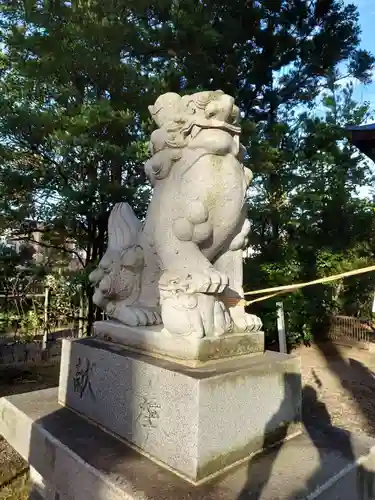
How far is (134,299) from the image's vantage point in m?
2.13

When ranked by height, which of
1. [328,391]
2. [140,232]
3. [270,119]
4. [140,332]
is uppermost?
[270,119]

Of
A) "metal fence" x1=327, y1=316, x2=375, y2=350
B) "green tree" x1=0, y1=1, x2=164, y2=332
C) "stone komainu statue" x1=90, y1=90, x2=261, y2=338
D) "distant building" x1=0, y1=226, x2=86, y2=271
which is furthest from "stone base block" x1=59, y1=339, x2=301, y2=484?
"metal fence" x1=327, y1=316, x2=375, y2=350

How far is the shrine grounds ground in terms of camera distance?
2.71 m

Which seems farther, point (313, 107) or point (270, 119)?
point (313, 107)

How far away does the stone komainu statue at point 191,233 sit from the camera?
1723 mm

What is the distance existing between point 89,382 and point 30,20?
467cm

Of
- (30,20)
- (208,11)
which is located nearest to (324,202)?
(208,11)

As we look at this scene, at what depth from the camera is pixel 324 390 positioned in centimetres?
492

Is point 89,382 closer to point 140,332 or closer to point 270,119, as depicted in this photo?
point 140,332

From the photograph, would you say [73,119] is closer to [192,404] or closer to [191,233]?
[191,233]

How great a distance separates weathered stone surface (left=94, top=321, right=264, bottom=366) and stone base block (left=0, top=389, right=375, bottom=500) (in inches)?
16.5

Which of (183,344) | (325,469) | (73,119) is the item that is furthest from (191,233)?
(73,119)

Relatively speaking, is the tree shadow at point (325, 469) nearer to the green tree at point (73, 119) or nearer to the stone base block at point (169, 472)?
the stone base block at point (169, 472)

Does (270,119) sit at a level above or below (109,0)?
below
